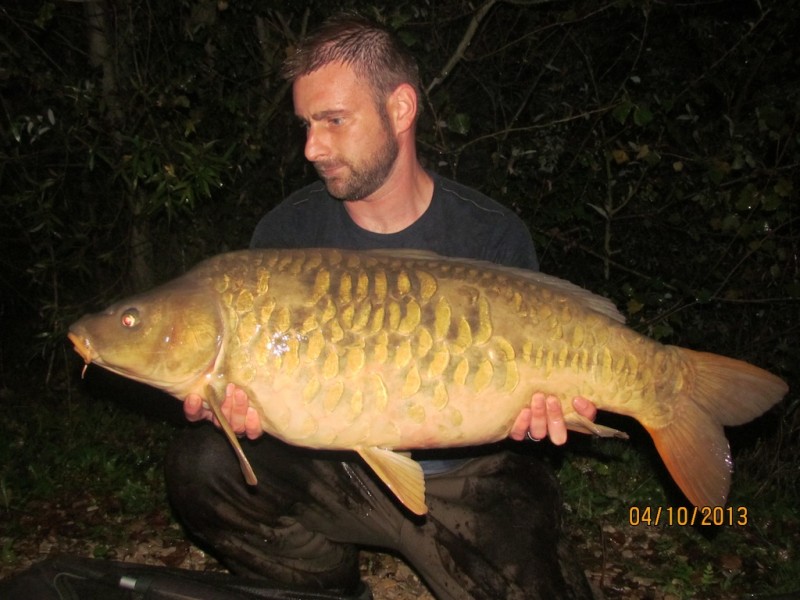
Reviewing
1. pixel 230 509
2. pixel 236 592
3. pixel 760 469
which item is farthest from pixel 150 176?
pixel 760 469

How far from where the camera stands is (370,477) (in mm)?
1955

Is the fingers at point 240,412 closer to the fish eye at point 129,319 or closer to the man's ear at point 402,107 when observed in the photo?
the fish eye at point 129,319

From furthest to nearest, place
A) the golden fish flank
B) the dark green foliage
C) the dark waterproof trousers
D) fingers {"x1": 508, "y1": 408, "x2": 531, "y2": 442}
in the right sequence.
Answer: the dark green foliage → the dark waterproof trousers → fingers {"x1": 508, "y1": 408, "x2": 531, "y2": 442} → the golden fish flank

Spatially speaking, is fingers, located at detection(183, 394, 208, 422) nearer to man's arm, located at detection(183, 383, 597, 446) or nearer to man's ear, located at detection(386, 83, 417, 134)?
man's arm, located at detection(183, 383, 597, 446)

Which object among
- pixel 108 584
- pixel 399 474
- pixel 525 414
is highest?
pixel 525 414

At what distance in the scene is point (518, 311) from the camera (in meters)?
1.60

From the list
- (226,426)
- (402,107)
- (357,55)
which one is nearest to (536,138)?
(402,107)

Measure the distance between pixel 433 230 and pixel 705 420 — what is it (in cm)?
84

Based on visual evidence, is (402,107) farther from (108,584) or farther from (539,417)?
(108,584)

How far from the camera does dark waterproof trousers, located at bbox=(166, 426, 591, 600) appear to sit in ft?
5.97
